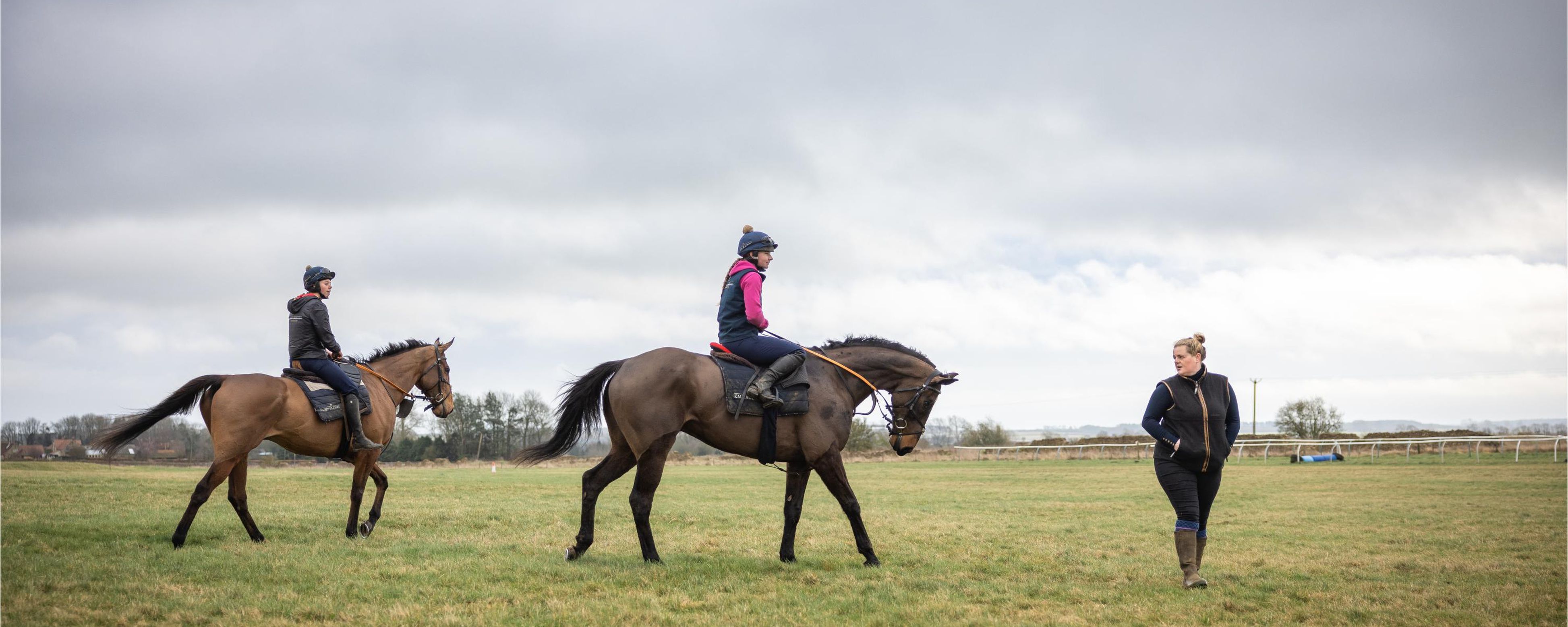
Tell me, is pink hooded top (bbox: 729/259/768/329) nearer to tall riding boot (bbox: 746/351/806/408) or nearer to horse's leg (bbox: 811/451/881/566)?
tall riding boot (bbox: 746/351/806/408)

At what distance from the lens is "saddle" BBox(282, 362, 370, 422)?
998 centimetres

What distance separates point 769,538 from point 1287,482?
721 inches

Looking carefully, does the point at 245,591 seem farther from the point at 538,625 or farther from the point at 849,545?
the point at 849,545

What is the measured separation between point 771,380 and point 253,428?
5.31 metres

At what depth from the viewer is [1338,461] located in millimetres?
36219

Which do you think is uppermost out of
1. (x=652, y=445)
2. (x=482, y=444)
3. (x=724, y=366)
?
(x=724, y=366)

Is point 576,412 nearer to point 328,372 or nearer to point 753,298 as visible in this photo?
point 753,298

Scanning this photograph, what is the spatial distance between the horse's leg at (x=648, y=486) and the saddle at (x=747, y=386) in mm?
639

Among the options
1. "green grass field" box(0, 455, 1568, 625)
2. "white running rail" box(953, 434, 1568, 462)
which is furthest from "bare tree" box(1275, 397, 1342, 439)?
"green grass field" box(0, 455, 1568, 625)

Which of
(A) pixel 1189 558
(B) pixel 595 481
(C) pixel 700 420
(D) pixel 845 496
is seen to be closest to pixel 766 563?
(D) pixel 845 496

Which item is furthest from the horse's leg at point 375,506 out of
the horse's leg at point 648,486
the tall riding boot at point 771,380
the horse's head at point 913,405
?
the horse's head at point 913,405

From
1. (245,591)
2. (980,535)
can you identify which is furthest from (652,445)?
(980,535)

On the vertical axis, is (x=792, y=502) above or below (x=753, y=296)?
below

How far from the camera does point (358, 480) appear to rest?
10.7 metres
